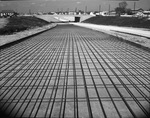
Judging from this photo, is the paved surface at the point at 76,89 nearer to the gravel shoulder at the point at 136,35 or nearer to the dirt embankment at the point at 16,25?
the gravel shoulder at the point at 136,35

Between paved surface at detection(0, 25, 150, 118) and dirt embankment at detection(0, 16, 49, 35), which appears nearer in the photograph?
paved surface at detection(0, 25, 150, 118)

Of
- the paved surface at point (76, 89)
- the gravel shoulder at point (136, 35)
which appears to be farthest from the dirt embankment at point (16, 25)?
the paved surface at point (76, 89)

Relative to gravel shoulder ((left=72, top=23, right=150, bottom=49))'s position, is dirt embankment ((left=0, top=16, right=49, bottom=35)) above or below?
above

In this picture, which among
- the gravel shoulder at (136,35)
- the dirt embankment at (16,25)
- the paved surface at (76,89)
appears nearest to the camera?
the paved surface at (76,89)

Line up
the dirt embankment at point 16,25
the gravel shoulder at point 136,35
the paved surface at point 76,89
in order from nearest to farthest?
the paved surface at point 76,89 < the gravel shoulder at point 136,35 < the dirt embankment at point 16,25

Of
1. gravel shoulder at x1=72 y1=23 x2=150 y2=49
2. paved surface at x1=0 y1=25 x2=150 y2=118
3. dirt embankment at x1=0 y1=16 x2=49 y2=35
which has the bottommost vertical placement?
paved surface at x1=0 y1=25 x2=150 y2=118

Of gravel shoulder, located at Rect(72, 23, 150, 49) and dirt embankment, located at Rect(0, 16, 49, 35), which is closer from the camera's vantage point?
gravel shoulder, located at Rect(72, 23, 150, 49)

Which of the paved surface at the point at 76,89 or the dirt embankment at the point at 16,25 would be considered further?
the dirt embankment at the point at 16,25

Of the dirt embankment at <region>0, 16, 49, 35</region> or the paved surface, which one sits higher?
the dirt embankment at <region>0, 16, 49, 35</region>

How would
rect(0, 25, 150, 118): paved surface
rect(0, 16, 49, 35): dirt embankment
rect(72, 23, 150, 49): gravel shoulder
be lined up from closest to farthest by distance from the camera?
rect(0, 25, 150, 118): paved surface < rect(72, 23, 150, 49): gravel shoulder < rect(0, 16, 49, 35): dirt embankment

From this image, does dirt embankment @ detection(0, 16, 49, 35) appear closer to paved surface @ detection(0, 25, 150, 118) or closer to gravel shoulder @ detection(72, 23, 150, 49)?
gravel shoulder @ detection(72, 23, 150, 49)

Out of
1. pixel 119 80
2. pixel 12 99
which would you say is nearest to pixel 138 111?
pixel 119 80

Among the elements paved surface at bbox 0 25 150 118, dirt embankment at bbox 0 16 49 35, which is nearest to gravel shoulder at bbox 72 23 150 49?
paved surface at bbox 0 25 150 118

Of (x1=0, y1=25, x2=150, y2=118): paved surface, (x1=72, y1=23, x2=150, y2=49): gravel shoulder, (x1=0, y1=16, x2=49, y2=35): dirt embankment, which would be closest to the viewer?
(x1=0, y1=25, x2=150, y2=118): paved surface
